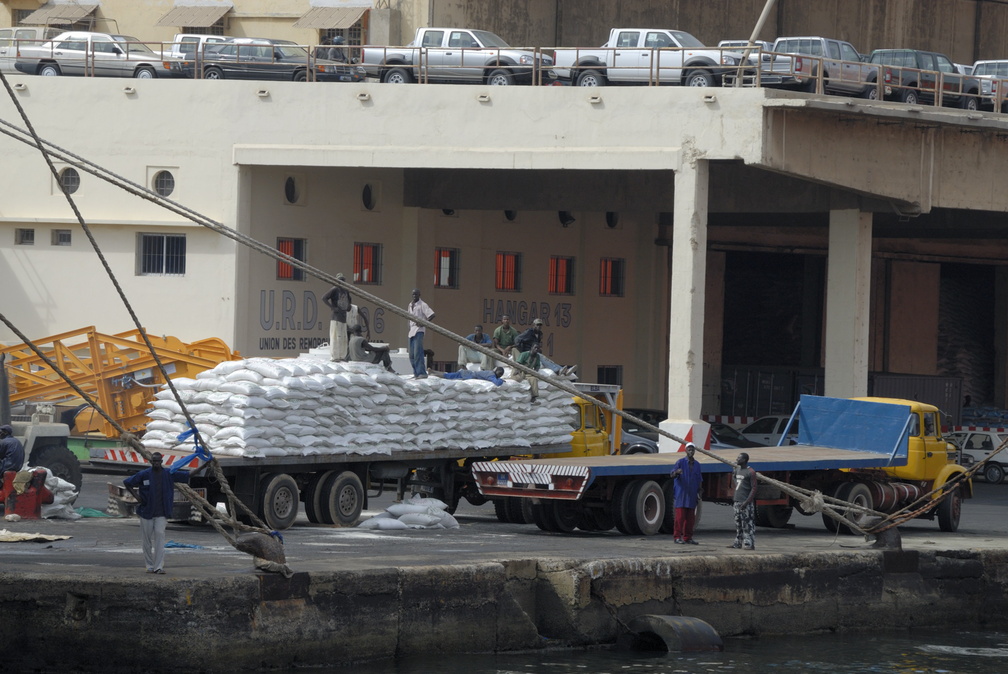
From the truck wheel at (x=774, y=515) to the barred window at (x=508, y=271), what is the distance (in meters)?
20.5

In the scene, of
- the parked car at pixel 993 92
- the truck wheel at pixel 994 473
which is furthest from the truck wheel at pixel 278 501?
the truck wheel at pixel 994 473

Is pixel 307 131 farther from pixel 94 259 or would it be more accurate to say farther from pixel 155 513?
pixel 155 513

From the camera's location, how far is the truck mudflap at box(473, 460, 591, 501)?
70.8 ft

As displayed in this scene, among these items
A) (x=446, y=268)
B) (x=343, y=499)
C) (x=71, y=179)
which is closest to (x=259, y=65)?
(x=71, y=179)

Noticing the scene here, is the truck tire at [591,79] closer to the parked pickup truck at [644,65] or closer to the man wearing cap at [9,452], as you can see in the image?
the parked pickup truck at [644,65]

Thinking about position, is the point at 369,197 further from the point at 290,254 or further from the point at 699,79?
the point at 699,79

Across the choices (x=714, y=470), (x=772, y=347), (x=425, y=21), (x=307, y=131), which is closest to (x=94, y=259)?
(x=307, y=131)

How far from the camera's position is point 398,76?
3756 cm

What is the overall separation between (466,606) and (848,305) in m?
21.4

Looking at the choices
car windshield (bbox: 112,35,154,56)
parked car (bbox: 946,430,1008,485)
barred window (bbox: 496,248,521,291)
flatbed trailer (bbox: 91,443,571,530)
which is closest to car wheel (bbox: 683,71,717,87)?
barred window (bbox: 496,248,521,291)

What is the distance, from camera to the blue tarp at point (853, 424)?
25.5m

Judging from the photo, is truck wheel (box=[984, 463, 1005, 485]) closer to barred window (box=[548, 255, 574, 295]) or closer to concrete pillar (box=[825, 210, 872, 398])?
concrete pillar (box=[825, 210, 872, 398])

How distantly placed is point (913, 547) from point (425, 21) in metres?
25.7

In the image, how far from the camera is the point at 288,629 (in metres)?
15.3
